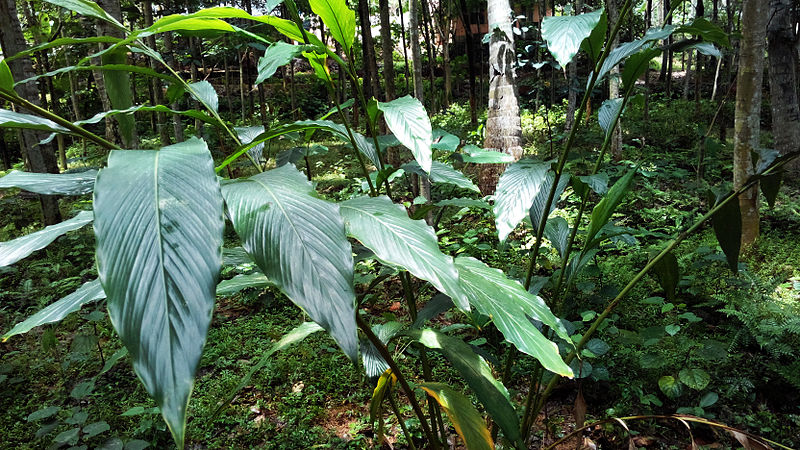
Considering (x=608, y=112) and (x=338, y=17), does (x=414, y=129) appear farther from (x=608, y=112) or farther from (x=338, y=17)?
(x=608, y=112)

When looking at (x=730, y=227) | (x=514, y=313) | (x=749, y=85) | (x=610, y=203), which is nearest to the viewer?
(x=514, y=313)

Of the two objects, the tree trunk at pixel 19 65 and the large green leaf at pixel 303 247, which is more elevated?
the tree trunk at pixel 19 65

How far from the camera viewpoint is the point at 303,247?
49 centimetres

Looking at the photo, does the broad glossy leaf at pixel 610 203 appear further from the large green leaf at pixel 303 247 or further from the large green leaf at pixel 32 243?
the large green leaf at pixel 32 243

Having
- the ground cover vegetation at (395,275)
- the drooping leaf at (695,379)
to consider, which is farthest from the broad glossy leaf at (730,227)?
the drooping leaf at (695,379)

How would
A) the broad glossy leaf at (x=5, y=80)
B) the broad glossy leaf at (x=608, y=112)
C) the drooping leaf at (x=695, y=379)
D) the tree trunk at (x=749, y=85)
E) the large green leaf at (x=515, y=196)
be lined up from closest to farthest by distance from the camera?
the broad glossy leaf at (x=5, y=80) < the large green leaf at (x=515, y=196) < the broad glossy leaf at (x=608, y=112) < the drooping leaf at (x=695, y=379) < the tree trunk at (x=749, y=85)

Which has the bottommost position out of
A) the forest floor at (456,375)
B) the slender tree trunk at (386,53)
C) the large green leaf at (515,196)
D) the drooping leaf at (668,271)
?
the forest floor at (456,375)

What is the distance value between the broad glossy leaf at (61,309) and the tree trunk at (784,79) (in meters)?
4.84

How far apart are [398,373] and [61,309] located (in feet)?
1.94

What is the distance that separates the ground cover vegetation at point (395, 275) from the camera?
0.47 m

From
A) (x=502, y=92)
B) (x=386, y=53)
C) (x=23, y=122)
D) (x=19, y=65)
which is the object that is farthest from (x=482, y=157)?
(x=19, y=65)

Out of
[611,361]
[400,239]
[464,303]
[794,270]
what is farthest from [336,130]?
[794,270]

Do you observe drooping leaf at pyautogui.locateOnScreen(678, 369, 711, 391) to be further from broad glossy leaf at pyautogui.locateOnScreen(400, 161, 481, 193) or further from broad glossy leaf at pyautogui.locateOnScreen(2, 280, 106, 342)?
broad glossy leaf at pyautogui.locateOnScreen(2, 280, 106, 342)

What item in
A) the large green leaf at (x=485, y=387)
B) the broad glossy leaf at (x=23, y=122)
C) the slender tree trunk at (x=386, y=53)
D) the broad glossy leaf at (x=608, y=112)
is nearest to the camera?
the broad glossy leaf at (x=23, y=122)
